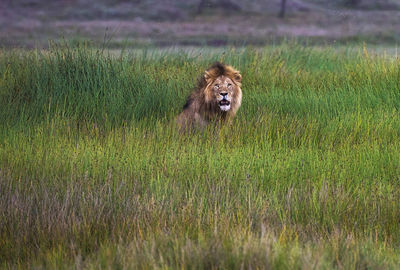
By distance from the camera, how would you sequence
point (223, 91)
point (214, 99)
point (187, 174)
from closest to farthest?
point (187, 174) < point (223, 91) < point (214, 99)

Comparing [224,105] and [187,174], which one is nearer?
[187,174]

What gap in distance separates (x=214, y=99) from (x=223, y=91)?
9.4 inches

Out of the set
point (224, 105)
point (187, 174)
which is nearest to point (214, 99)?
point (224, 105)

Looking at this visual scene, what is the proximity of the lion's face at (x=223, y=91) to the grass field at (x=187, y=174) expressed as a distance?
0.33 m

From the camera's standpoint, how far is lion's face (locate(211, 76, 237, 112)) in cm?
781

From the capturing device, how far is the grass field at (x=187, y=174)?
14.7ft

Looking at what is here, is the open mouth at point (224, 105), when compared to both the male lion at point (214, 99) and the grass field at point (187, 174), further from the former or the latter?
the grass field at point (187, 174)

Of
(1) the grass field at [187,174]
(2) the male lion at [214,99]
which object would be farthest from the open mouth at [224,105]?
(1) the grass field at [187,174]

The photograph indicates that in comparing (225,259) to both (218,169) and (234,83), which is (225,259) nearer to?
(218,169)

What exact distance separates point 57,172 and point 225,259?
9.20 feet

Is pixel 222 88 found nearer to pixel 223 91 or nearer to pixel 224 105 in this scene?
pixel 223 91

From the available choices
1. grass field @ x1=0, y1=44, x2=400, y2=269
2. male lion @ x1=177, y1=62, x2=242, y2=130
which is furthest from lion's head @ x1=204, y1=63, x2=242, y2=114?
grass field @ x1=0, y1=44, x2=400, y2=269

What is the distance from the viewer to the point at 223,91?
778 cm

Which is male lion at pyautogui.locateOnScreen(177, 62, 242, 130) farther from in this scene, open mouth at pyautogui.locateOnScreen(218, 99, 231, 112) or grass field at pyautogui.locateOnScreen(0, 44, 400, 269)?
grass field at pyautogui.locateOnScreen(0, 44, 400, 269)
